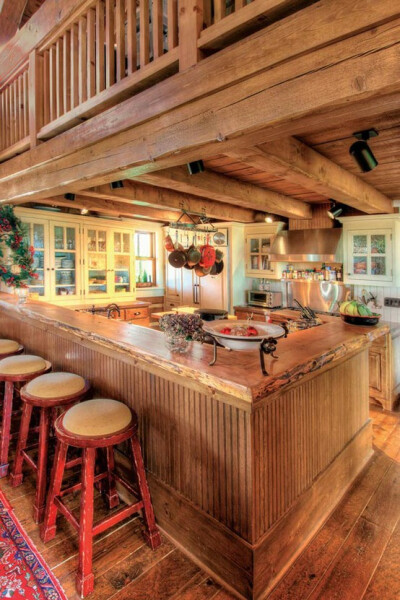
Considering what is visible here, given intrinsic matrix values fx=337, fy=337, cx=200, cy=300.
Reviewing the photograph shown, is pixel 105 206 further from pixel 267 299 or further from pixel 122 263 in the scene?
pixel 267 299

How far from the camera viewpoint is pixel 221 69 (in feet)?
4.90

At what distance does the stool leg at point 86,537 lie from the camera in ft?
4.98

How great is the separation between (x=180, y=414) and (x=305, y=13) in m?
1.82

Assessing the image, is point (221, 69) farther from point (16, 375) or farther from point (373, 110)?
point (16, 375)

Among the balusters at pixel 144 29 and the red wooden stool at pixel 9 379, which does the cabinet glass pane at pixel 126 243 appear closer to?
the red wooden stool at pixel 9 379

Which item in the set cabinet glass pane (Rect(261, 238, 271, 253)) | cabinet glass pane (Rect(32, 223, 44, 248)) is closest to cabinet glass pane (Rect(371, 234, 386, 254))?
cabinet glass pane (Rect(261, 238, 271, 253))

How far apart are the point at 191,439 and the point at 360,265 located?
347 centimetres

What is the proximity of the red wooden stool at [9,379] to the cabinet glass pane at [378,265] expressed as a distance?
3784 mm

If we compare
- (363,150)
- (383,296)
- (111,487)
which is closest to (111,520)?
(111,487)

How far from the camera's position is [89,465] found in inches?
62.8

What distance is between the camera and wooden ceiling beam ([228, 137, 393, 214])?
2004 mm

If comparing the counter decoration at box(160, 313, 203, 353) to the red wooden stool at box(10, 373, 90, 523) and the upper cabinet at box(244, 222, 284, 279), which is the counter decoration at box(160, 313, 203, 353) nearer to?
the red wooden stool at box(10, 373, 90, 523)

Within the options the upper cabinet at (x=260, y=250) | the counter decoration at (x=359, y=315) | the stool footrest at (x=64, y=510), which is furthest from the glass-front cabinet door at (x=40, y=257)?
the counter decoration at (x=359, y=315)

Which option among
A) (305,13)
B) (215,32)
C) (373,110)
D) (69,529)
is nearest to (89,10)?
(215,32)
